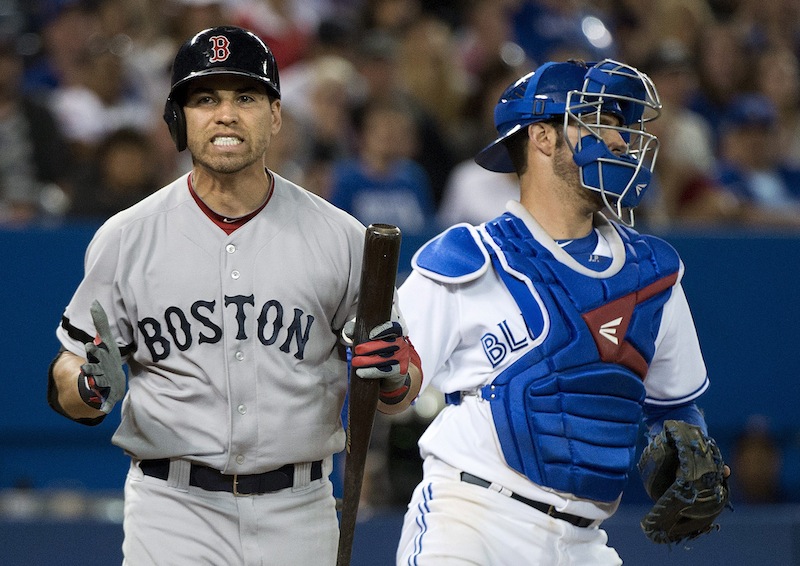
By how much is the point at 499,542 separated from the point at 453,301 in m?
0.72

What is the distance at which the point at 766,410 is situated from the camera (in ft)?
23.4

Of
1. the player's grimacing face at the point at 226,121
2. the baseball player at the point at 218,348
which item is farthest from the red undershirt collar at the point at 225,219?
the player's grimacing face at the point at 226,121

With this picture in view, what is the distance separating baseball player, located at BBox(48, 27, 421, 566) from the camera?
3.45m

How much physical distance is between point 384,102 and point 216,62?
4472 millimetres

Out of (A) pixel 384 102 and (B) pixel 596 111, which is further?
(A) pixel 384 102

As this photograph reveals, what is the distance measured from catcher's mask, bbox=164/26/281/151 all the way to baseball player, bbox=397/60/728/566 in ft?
2.72

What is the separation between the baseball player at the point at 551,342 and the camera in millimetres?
3766

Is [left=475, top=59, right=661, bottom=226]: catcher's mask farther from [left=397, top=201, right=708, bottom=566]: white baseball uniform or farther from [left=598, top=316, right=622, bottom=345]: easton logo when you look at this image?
[left=598, top=316, right=622, bottom=345]: easton logo

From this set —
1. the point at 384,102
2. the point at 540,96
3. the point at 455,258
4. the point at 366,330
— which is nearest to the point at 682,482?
the point at 455,258

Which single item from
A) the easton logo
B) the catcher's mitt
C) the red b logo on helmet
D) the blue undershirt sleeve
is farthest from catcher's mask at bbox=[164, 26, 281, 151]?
the blue undershirt sleeve

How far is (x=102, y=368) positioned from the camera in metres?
3.19

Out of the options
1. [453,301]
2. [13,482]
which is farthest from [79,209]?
[453,301]

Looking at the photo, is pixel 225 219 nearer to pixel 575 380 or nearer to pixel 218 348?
pixel 218 348

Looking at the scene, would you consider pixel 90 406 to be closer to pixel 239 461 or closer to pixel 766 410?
pixel 239 461
